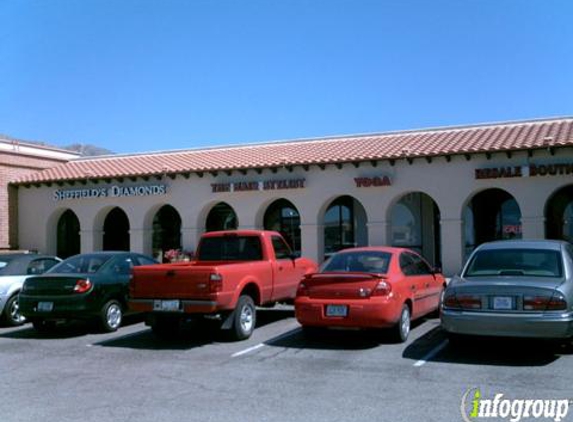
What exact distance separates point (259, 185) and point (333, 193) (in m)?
2.41

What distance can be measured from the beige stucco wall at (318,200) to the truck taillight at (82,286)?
29.9 ft

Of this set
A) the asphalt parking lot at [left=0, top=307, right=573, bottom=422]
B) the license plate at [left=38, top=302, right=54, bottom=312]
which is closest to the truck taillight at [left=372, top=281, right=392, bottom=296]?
the asphalt parking lot at [left=0, top=307, right=573, bottom=422]

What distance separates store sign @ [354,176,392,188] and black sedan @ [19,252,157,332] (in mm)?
8366

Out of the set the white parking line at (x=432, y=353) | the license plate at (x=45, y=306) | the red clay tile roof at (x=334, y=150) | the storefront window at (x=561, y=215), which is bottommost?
the white parking line at (x=432, y=353)

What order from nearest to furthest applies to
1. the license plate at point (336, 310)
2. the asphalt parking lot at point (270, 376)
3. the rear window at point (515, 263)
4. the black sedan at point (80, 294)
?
the asphalt parking lot at point (270, 376) < the rear window at point (515, 263) < the license plate at point (336, 310) < the black sedan at point (80, 294)

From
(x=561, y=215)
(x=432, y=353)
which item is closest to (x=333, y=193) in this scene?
(x=561, y=215)

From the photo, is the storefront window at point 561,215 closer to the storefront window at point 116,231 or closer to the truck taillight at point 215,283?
the truck taillight at point 215,283

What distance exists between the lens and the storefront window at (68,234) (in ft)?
79.1

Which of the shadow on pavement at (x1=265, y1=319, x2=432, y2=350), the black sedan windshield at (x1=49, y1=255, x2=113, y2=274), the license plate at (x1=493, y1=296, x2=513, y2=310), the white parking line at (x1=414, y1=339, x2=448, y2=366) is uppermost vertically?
the black sedan windshield at (x1=49, y1=255, x2=113, y2=274)

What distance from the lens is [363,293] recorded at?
8898mm

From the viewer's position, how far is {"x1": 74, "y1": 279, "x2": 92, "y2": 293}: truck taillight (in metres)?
10.7

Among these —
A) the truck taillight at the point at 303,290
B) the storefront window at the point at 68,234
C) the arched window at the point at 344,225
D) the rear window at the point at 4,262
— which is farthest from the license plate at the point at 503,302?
the storefront window at the point at 68,234

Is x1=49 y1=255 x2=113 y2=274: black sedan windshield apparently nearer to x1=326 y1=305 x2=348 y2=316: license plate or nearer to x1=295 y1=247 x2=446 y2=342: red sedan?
x1=295 y1=247 x2=446 y2=342: red sedan

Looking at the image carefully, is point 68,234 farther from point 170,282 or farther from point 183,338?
point 170,282
